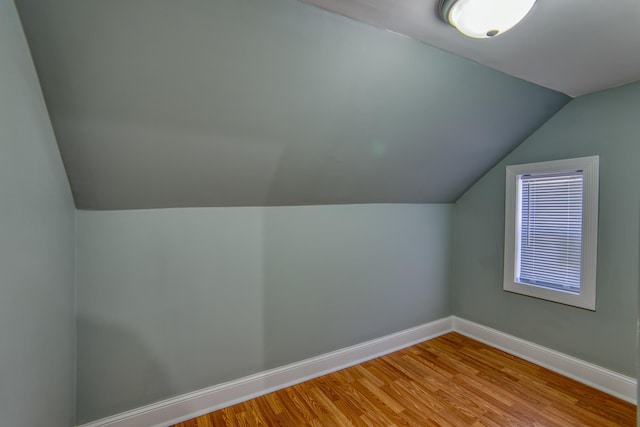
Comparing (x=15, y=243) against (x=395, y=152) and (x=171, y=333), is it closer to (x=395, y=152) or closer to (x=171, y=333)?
(x=171, y=333)

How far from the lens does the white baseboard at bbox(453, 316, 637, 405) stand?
192 centimetres

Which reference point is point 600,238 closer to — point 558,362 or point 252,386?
point 558,362

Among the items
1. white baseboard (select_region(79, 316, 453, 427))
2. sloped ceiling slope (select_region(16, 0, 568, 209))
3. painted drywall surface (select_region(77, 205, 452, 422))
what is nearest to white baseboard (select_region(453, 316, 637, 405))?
white baseboard (select_region(79, 316, 453, 427))

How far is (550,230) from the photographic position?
2289mm

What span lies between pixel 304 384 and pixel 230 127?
1.80m

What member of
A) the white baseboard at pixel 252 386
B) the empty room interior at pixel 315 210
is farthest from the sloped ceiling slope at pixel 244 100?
the white baseboard at pixel 252 386

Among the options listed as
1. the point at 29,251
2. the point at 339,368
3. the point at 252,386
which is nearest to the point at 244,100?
the point at 29,251

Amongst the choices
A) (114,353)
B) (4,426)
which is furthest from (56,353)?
(4,426)

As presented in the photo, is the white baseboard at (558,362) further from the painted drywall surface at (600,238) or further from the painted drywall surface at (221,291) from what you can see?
the painted drywall surface at (221,291)

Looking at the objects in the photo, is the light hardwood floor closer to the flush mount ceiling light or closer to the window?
the window

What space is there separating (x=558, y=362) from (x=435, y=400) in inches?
44.2

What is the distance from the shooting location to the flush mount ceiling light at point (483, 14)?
3.50 feet

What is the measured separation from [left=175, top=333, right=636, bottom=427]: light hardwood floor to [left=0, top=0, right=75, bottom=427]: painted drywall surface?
89 cm

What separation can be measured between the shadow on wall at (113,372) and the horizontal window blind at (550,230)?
2.82 metres
